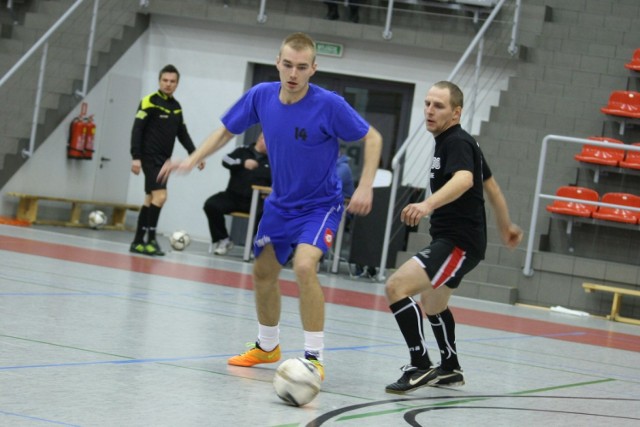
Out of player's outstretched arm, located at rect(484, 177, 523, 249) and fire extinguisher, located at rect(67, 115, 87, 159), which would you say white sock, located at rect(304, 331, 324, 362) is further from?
fire extinguisher, located at rect(67, 115, 87, 159)

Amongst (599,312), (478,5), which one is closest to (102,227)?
(478,5)

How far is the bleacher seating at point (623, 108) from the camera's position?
15648mm

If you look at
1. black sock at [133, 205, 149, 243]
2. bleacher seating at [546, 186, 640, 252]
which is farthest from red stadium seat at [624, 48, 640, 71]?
black sock at [133, 205, 149, 243]

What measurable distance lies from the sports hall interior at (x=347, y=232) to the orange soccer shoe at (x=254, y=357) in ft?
0.23

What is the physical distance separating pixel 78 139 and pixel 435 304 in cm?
1307

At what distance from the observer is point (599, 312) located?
45.8 ft

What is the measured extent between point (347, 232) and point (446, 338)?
434 inches

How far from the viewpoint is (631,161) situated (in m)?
14.9

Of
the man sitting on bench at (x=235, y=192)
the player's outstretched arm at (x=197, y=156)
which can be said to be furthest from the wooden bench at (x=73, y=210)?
the player's outstretched arm at (x=197, y=156)

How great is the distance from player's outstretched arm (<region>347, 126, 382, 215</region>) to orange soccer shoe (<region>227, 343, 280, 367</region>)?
0.89 metres

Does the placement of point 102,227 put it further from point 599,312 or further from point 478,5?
point 599,312

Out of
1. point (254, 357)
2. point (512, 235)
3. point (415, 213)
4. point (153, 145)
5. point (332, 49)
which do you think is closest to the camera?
point (415, 213)

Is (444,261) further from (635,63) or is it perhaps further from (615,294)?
(635,63)

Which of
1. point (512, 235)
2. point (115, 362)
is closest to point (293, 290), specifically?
point (512, 235)
